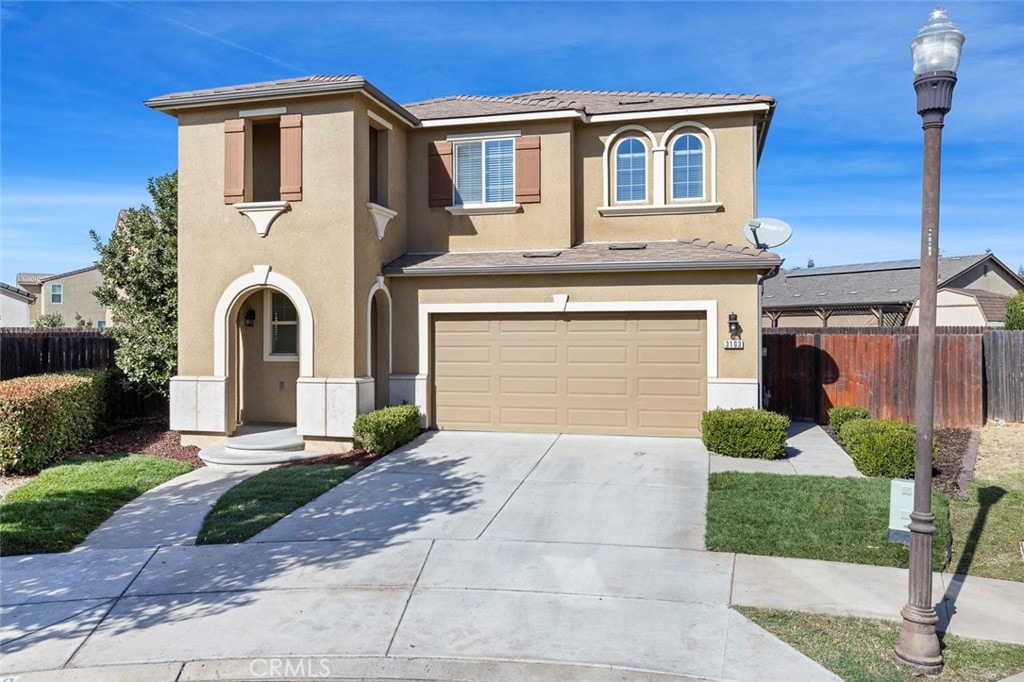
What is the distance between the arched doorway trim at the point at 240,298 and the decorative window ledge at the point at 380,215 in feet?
6.22

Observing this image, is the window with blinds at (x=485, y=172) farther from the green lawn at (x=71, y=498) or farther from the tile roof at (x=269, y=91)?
the green lawn at (x=71, y=498)

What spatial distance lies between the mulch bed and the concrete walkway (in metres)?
3.55

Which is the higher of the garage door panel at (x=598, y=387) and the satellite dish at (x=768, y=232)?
the satellite dish at (x=768, y=232)

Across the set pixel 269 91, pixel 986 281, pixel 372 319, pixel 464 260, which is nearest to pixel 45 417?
pixel 372 319

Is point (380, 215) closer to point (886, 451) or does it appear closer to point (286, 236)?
point (286, 236)

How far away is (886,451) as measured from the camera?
10.0m

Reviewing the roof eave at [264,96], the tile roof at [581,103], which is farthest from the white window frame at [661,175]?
the roof eave at [264,96]

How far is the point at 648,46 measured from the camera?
12.9m

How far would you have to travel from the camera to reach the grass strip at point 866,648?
4898mm

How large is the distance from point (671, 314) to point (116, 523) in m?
9.23

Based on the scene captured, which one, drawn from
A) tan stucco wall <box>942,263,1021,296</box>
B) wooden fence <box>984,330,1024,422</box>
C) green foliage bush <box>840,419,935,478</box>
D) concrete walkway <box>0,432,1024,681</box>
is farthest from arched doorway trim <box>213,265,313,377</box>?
tan stucco wall <box>942,263,1021,296</box>

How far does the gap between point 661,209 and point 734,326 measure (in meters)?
3.15

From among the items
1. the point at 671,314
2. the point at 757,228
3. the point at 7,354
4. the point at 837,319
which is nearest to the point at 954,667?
the point at 671,314

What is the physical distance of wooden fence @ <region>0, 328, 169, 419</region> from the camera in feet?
43.0
